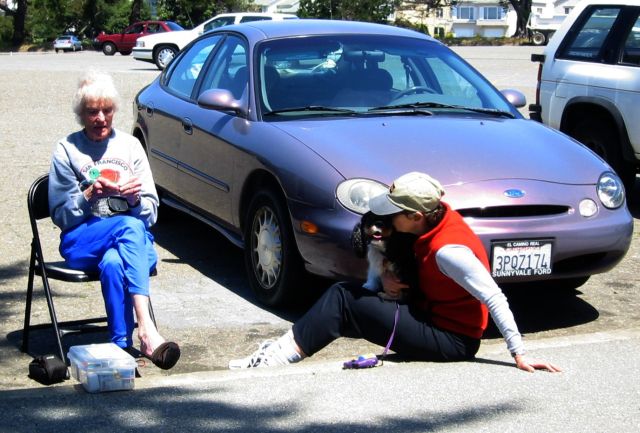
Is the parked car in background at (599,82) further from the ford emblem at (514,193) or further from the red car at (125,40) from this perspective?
the red car at (125,40)

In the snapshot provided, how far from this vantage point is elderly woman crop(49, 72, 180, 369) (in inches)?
202

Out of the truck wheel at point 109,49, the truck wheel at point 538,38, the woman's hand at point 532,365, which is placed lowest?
the truck wheel at point 538,38

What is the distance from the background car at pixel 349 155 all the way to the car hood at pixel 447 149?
0.5 inches

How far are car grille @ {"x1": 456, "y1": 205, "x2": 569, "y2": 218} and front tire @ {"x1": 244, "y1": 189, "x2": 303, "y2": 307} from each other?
1.01 metres

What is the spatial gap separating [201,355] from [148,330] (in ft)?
1.80

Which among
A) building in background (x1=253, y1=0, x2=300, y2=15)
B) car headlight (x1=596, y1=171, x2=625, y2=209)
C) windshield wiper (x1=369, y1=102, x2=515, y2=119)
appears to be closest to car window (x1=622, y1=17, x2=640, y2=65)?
windshield wiper (x1=369, y1=102, x2=515, y2=119)

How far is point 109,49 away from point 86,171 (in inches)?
1788

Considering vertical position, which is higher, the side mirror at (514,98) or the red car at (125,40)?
the side mirror at (514,98)

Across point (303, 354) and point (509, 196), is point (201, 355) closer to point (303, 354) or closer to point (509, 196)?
point (303, 354)

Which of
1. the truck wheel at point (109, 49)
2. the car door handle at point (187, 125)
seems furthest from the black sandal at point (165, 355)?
the truck wheel at point (109, 49)

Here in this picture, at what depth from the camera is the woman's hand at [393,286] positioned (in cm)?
502

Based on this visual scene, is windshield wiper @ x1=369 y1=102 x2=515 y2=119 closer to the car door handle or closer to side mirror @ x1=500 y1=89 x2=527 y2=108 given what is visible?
side mirror @ x1=500 y1=89 x2=527 y2=108

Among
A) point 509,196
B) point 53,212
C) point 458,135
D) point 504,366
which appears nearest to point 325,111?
point 458,135

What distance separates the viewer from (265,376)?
463 cm
